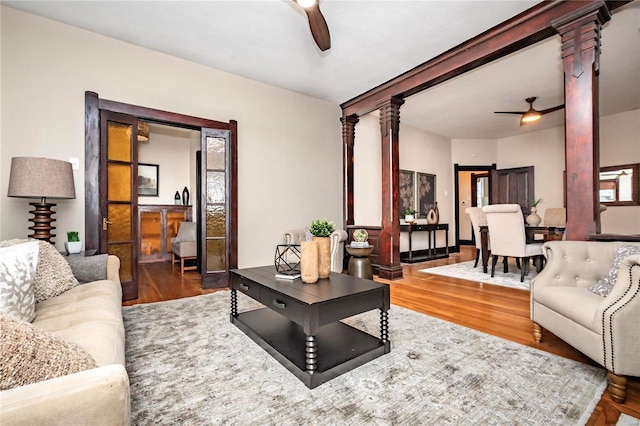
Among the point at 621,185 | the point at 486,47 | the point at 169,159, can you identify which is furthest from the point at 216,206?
the point at 621,185

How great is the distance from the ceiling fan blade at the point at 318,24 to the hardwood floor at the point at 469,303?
269 centimetres

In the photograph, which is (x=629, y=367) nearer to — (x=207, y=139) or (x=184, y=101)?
(x=207, y=139)

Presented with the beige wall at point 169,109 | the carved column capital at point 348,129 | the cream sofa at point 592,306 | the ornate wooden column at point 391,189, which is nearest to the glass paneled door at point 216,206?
the beige wall at point 169,109

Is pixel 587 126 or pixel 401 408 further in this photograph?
pixel 587 126

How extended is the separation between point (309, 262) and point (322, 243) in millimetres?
184

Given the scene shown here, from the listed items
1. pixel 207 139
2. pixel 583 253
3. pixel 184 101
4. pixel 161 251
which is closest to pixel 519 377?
pixel 583 253

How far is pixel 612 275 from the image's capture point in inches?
73.5

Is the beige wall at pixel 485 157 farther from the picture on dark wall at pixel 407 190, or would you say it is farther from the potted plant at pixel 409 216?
the potted plant at pixel 409 216

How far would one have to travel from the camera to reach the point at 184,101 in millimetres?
3879

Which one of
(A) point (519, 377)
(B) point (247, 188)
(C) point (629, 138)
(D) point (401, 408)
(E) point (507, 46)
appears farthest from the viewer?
(C) point (629, 138)

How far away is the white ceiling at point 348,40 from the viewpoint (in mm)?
2906

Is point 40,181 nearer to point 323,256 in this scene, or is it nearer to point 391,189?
point 323,256

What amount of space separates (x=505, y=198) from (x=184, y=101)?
775 cm

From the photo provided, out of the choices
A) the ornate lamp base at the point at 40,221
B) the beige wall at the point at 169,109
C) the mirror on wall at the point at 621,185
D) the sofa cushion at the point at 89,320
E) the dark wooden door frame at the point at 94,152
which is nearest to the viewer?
the sofa cushion at the point at 89,320
